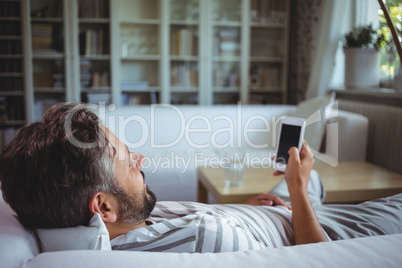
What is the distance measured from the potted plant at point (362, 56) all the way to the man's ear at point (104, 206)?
99.5 inches

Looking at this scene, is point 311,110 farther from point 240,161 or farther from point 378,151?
point 240,161

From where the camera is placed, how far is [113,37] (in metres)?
3.88

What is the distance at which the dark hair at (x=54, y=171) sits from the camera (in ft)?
2.35

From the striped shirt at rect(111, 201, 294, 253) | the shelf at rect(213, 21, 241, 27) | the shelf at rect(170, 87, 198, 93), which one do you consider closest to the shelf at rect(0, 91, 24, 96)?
the shelf at rect(170, 87, 198, 93)

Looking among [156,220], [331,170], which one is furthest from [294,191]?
[331,170]

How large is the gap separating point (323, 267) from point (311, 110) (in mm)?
2272

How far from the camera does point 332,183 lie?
1.83m

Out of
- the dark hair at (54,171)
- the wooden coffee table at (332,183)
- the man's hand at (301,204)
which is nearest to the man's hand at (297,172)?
the man's hand at (301,204)

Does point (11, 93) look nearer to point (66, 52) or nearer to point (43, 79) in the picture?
point (43, 79)

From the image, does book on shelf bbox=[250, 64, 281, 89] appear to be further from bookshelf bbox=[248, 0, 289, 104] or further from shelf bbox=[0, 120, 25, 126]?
shelf bbox=[0, 120, 25, 126]

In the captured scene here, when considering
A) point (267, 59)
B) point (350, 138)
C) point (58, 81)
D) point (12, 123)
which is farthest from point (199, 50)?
point (350, 138)

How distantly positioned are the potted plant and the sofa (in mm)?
362

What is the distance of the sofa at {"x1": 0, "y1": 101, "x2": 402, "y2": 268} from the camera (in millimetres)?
576

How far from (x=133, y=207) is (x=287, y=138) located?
674mm
